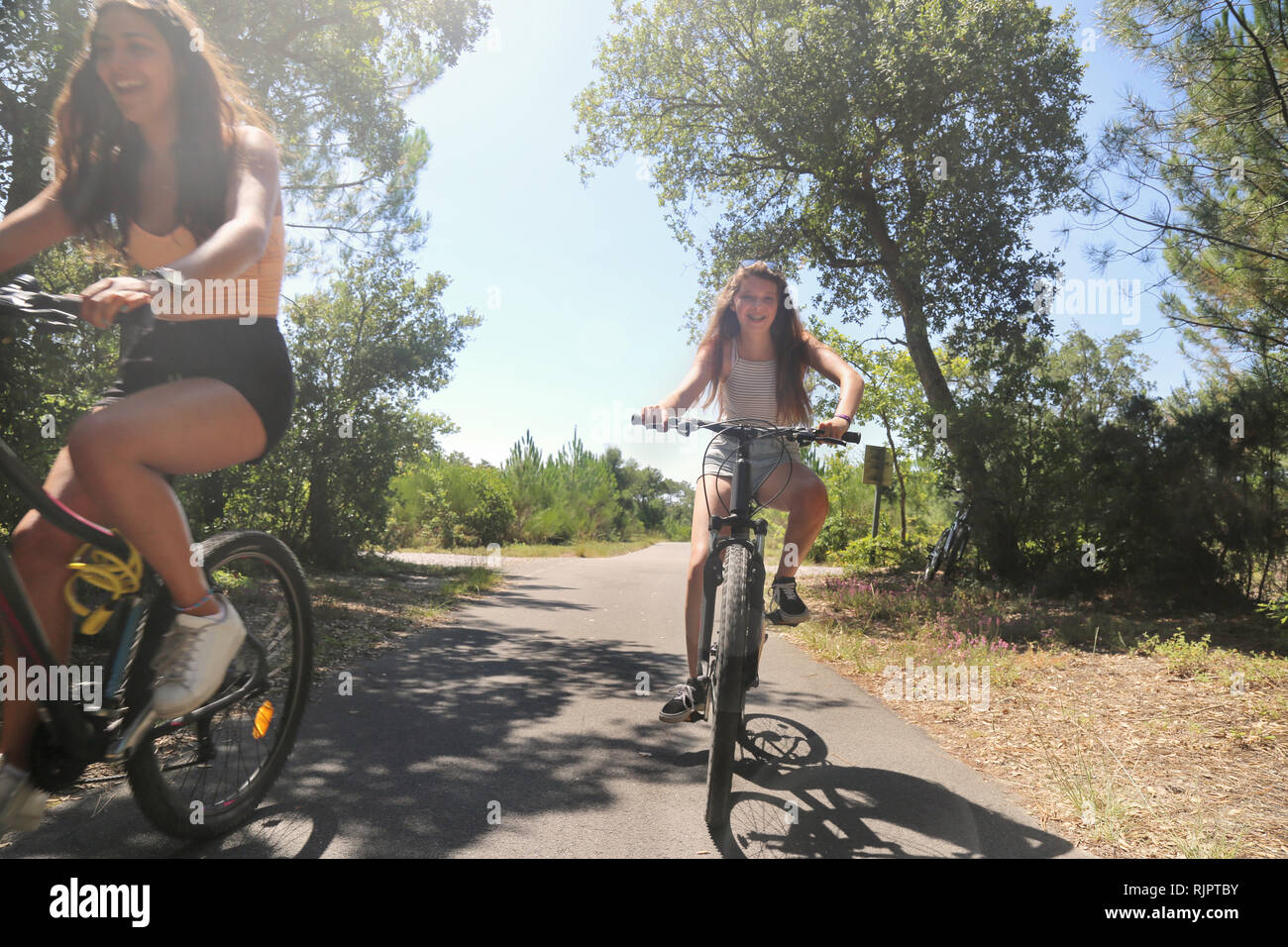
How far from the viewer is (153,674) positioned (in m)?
2.02

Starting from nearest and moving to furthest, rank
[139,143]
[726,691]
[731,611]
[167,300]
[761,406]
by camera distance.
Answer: [167,300], [139,143], [726,691], [731,611], [761,406]

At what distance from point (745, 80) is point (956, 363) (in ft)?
29.0

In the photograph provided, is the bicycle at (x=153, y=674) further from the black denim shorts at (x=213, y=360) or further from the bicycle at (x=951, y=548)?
the bicycle at (x=951, y=548)

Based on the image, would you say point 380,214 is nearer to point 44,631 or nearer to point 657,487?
point 44,631

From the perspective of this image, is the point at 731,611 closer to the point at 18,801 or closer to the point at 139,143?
the point at 18,801

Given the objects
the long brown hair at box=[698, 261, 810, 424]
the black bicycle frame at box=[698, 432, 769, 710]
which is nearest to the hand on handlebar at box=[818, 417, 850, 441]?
the black bicycle frame at box=[698, 432, 769, 710]

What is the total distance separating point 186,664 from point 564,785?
1.46 m

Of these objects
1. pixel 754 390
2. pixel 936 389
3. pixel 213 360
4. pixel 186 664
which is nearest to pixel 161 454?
pixel 213 360

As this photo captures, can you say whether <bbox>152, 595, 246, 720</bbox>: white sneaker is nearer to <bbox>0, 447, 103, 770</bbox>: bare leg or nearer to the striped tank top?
<bbox>0, 447, 103, 770</bbox>: bare leg

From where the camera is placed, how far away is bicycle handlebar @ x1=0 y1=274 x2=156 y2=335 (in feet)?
5.91

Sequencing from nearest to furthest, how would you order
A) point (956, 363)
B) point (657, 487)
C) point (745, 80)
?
point (745, 80), point (956, 363), point (657, 487)

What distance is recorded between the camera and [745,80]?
12.5 m

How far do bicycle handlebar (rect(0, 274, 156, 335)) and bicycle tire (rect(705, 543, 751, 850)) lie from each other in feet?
6.39
